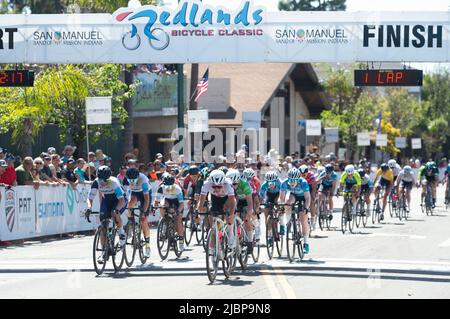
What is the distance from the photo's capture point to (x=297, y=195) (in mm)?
18297

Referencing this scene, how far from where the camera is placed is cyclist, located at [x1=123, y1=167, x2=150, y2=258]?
1777 centimetres

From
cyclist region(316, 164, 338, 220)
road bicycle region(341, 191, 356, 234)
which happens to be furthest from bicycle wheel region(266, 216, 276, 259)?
cyclist region(316, 164, 338, 220)

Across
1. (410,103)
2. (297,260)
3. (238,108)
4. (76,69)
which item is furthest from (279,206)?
(410,103)

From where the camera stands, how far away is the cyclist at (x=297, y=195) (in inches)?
710

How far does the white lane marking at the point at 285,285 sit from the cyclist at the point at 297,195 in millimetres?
1716

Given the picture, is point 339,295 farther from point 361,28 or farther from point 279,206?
point 361,28

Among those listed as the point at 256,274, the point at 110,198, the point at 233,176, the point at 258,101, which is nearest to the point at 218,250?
the point at 256,274

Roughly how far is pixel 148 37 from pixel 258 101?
25.0 metres

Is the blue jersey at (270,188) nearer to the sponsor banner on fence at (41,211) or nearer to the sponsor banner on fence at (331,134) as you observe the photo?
the sponsor banner on fence at (41,211)

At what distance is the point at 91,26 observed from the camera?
23.2 metres

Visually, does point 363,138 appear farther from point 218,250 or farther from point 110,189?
point 218,250

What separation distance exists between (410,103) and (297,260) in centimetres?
6218

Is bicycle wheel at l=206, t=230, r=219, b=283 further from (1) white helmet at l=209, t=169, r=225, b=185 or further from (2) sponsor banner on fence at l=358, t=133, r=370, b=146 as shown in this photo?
(2) sponsor banner on fence at l=358, t=133, r=370, b=146

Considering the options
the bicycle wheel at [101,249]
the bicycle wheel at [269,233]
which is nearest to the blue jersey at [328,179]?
the bicycle wheel at [269,233]
